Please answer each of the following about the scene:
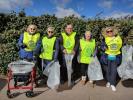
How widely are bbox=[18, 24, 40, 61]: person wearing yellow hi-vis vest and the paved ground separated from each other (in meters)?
0.95

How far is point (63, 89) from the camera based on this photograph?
8.77m

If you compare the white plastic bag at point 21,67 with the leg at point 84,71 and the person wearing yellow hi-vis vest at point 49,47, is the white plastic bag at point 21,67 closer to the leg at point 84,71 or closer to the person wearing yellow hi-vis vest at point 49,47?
the person wearing yellow hi-vis vest at point 49,47

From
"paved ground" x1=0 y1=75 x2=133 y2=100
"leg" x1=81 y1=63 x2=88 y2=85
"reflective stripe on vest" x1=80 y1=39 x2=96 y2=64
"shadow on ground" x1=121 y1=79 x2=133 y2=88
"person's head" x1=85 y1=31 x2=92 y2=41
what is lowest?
"paved ground" x1=0 y1=75 x2=133 y2=100

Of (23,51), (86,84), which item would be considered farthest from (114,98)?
(23,51)

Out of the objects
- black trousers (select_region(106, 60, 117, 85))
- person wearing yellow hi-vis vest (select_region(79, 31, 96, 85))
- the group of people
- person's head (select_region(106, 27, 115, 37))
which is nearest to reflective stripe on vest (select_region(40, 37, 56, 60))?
the group of people

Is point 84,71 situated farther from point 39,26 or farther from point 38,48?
point 39,26

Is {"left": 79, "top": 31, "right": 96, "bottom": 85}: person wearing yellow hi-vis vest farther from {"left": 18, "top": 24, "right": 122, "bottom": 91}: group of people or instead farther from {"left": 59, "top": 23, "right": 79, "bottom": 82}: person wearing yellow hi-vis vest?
{"left": 59, "top": 23, "right": 79, "bottom": 82}: person wearing yellow hi-vis vest

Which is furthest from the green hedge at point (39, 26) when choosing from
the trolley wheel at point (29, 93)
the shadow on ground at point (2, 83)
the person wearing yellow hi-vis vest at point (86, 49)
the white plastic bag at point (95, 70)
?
the trolley wheel at point (29, 93)

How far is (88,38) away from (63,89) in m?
1.58

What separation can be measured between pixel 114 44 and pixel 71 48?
1206 mm

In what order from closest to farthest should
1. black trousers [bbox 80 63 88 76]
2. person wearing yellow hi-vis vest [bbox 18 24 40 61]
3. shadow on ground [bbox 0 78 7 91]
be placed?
person wearing yellow hi-vis vest [bbox 18 24 40 61], shadow on ground [bbox 0 78 7 91], black trousers [bbox 80 63 88 76]

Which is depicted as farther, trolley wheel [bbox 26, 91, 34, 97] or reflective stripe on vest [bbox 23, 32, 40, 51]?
reflective stripe on vest [bbox 23, 32, 40, 51]

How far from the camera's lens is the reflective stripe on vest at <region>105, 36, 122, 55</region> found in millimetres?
8820

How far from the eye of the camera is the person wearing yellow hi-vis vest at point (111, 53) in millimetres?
8844
